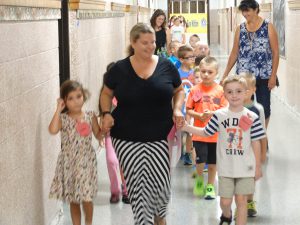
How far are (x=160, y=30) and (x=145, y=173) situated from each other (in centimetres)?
873

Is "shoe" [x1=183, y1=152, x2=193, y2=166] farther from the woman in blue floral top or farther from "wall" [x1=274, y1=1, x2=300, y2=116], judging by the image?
"wall" [x1=274, y1=1, x2=300, y2=116]

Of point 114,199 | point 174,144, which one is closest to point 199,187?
point 114,199

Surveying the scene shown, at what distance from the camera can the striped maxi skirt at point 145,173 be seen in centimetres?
496

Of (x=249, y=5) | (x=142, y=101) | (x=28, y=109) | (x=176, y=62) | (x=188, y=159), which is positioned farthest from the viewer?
(x=176, y=62)

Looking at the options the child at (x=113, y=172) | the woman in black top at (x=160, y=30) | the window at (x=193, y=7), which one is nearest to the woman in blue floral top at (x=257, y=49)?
the child at (x=113, y=172)

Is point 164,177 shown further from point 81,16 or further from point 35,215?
point 81,16

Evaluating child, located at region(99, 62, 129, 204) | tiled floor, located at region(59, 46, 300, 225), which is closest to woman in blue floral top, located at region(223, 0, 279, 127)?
tiled floor, located at region(59, 46, 300, 225)

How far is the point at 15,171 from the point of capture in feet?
14.9

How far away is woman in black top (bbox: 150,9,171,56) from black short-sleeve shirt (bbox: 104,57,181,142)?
820 centimetres

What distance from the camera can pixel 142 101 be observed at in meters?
4.81

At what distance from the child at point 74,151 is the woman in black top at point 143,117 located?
42 centimetres

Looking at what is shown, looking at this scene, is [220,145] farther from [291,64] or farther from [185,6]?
[185,6]

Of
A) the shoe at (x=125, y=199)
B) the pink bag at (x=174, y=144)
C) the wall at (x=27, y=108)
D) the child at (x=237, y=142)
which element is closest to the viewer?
the wall at (x=27, y=108)

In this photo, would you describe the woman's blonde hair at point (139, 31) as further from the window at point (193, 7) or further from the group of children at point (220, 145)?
the window at point (193, 7)
